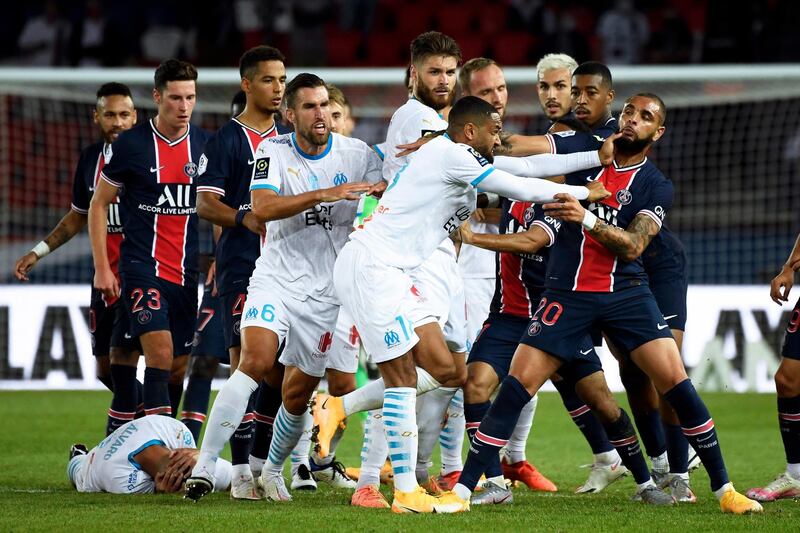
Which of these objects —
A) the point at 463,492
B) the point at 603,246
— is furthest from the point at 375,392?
the point at 603,246

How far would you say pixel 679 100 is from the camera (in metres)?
15.6

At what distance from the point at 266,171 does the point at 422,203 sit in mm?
955

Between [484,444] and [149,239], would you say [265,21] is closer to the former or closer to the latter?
[149,239]

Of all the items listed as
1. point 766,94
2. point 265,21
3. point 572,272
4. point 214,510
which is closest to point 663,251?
point 572,272

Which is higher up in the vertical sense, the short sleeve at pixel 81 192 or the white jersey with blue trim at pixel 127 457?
the short sleeve at pixel 81 192

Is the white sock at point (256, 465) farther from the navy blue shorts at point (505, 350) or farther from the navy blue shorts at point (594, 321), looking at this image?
the navy blue shorts at point (594, 321)

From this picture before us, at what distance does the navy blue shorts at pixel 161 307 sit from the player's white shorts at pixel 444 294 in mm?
1976

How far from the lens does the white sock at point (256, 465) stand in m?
7.41

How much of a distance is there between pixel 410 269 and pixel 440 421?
1.29 metres

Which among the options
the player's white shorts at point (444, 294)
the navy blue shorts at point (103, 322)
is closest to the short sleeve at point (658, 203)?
the player's white shorts at point (444, 294)

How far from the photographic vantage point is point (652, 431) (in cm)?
741

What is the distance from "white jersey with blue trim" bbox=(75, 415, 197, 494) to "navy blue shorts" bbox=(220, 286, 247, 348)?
65cm

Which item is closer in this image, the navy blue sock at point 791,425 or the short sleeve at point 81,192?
the navy blue sock at point 791,425

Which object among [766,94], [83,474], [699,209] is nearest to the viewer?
[83,474]
